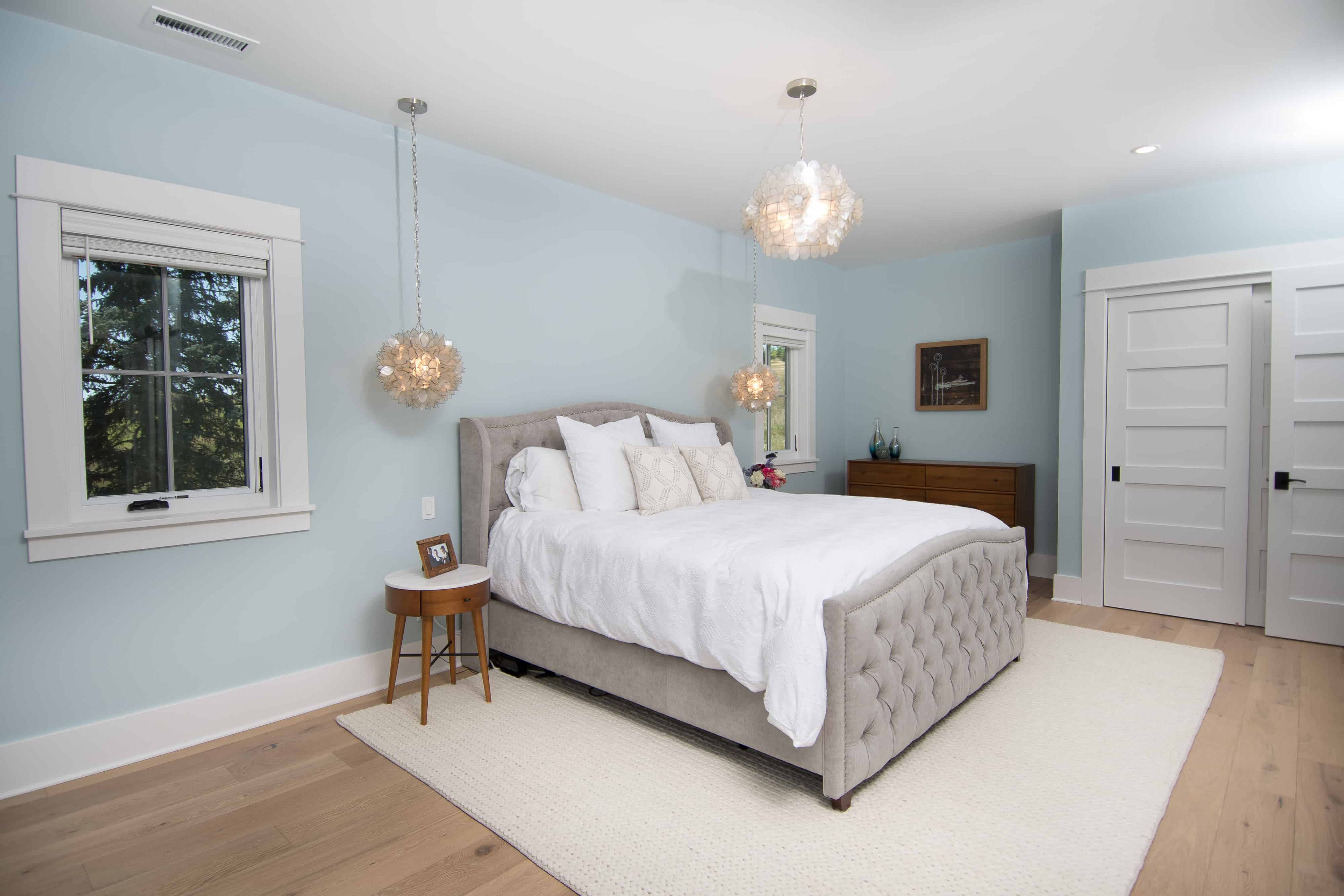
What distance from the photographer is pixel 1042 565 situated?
499 cm

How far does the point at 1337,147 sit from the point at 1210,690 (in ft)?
8.83

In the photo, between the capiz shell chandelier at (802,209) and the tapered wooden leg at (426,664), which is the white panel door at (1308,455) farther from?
the tapered wooden leg at (426,664)

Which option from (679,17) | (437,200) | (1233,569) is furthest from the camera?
(1233,569)

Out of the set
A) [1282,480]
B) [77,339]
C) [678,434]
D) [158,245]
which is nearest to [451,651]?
[678,434]

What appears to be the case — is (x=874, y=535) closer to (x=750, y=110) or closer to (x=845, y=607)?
(x=845, y=607)

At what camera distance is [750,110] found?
290cm

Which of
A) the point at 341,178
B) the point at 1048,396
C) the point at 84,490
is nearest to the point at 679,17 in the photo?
the point at 341,178

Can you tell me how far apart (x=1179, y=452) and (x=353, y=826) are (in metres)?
4.50

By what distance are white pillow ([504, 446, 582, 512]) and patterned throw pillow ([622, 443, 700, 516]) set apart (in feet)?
0.97

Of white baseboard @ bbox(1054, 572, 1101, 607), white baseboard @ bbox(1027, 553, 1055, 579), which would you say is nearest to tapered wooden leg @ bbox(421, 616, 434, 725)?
white baseboard @ bbox(1054, 572, 1101, 607)

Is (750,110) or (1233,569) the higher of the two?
(750,110)

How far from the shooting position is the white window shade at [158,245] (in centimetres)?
231

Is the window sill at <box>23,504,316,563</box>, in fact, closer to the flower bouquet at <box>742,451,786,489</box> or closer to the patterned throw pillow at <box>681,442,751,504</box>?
the patterned throw pillow at <box>681,442,751,504</box>

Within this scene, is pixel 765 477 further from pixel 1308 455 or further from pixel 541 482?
pixel 1308 455
